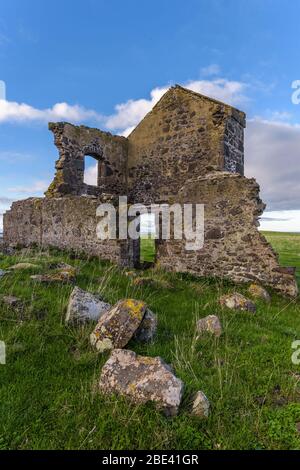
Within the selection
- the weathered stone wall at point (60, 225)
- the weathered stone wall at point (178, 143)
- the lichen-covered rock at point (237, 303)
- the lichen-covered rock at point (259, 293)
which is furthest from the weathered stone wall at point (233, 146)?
the lichen-covered rock at point (237, 303)

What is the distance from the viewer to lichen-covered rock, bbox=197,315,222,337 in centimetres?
547

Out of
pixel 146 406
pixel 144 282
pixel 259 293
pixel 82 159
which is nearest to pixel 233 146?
pixel 82 159

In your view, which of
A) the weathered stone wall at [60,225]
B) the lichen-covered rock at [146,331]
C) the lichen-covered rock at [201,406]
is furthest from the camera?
the weathered stone wall at [60,225]

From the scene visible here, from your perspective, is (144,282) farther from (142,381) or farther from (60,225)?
(60,225)

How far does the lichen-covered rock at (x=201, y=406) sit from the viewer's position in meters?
3.32

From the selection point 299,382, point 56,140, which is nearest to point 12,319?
point 299,382

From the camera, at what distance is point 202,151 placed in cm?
1439

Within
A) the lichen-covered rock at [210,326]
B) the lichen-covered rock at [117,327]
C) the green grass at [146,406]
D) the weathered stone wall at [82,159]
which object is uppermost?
the weathered stone wall at [82,159]

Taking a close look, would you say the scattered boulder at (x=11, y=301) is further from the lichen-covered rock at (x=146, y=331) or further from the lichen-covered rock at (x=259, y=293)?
the lichen-covered rock at (x=259, y=293)

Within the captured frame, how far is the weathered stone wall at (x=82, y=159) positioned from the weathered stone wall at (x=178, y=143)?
2.39 ft

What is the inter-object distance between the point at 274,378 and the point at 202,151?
1147 cm

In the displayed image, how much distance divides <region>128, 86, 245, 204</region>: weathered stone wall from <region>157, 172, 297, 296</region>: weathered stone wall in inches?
142
